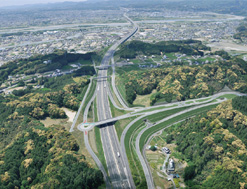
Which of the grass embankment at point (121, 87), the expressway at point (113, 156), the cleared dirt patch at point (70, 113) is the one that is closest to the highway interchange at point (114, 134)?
the expressway at point (113, 156)

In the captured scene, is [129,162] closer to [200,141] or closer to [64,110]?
[200,141]

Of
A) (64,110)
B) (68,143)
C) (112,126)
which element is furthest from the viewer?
(64,110)

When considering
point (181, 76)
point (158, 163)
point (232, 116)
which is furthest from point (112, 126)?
point (181, 76)

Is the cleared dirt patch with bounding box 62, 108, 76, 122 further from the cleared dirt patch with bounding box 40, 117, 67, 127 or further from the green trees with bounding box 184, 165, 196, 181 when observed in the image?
the green trees with bounding box 184, 165, 196, 181

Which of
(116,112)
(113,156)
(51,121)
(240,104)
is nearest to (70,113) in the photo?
(51,121)

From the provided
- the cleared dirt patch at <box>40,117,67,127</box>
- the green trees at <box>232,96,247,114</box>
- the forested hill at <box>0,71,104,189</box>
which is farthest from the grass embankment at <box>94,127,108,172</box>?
the green trees at <box>232,96,247,114</box>

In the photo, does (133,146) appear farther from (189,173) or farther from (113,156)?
(189,173)
